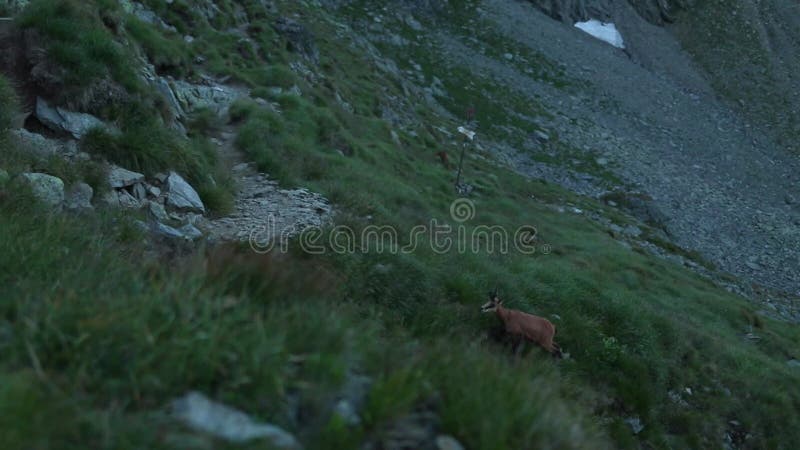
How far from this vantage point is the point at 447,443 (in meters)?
3.46

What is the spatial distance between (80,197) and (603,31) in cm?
5329

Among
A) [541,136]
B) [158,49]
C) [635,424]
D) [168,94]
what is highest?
[158,49]

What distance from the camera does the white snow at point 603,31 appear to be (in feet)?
173

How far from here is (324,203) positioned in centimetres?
1004

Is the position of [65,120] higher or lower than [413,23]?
lower

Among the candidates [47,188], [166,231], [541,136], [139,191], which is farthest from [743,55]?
[47,188]

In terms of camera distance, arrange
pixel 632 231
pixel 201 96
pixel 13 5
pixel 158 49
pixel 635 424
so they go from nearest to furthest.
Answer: pixel 635 424 < pixel 13 5 < pixel 158 49 < pixel 201 96 < pixel 632 231

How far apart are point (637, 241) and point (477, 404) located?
21.3 meters

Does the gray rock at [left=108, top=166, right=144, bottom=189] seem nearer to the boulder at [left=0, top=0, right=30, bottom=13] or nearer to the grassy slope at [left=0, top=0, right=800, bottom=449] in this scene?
the grassy slope at [left=0, top=0, right=800, bottom=449]

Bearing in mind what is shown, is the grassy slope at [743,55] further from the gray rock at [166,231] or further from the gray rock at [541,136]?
the gray rock at [166,231]

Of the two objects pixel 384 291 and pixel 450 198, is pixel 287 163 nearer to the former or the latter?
pixel 384 291

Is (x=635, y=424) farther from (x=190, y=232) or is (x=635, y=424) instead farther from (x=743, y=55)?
(x=743, y=55)

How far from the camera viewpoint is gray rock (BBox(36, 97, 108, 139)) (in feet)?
27.1

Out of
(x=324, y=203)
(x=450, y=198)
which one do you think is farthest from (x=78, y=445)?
(x=450, y=198)
